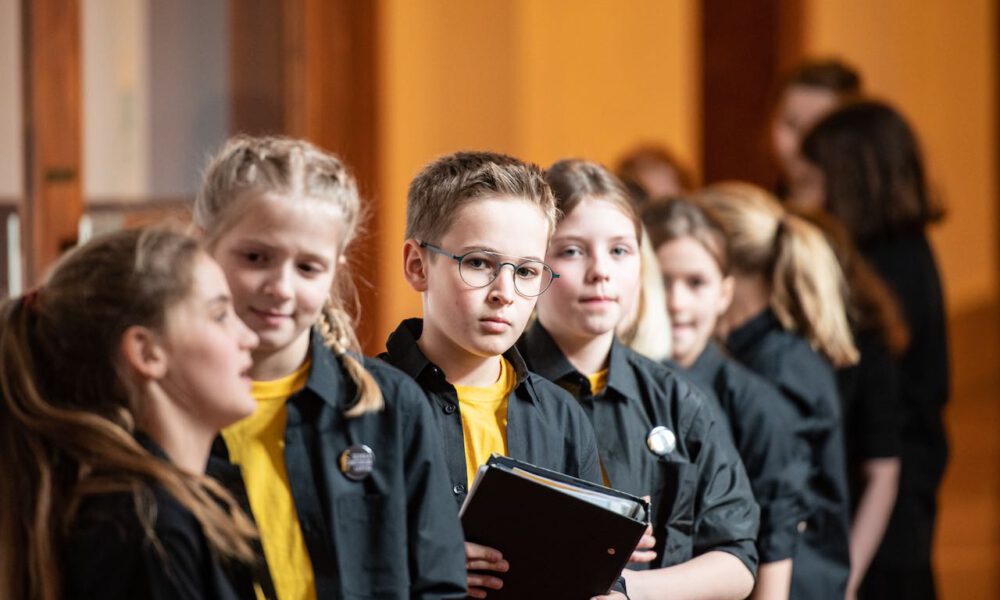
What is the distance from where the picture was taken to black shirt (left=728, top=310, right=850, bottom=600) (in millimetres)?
2666

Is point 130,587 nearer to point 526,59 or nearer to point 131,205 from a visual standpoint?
point 131,205

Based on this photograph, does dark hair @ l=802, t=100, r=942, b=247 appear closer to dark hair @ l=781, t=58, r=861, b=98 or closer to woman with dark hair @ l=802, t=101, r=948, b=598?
woman with dark hair @ l=802, t=101, r=948, b=598

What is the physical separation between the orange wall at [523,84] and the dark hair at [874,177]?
117 cm

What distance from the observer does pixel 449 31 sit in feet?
14.8

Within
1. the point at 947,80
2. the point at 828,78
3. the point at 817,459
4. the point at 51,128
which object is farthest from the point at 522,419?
the point at 947,80

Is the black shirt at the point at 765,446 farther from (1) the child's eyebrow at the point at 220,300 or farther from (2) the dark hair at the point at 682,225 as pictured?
(1) the child's eyebrow at the point at 220,300

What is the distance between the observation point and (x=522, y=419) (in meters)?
1.80

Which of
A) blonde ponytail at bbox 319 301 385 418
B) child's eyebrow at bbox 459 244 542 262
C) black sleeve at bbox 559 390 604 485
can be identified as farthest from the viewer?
black sleeve at bbox 559 390 604 485

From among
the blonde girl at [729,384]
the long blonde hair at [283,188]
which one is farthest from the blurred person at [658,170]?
the long blonde hair at [283,188]

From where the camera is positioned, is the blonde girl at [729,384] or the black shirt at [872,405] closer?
the blonde girl at [729,384]

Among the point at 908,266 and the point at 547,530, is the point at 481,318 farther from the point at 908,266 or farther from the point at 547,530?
the point at 908,266

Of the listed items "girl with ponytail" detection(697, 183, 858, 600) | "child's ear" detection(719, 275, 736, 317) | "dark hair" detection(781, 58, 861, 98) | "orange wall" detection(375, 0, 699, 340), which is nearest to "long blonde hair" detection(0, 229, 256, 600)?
"child's ear" detection(719, 275, 736, 317)

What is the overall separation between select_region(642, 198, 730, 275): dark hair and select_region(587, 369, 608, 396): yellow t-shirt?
0.60 m

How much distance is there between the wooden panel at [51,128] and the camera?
3.40 m
